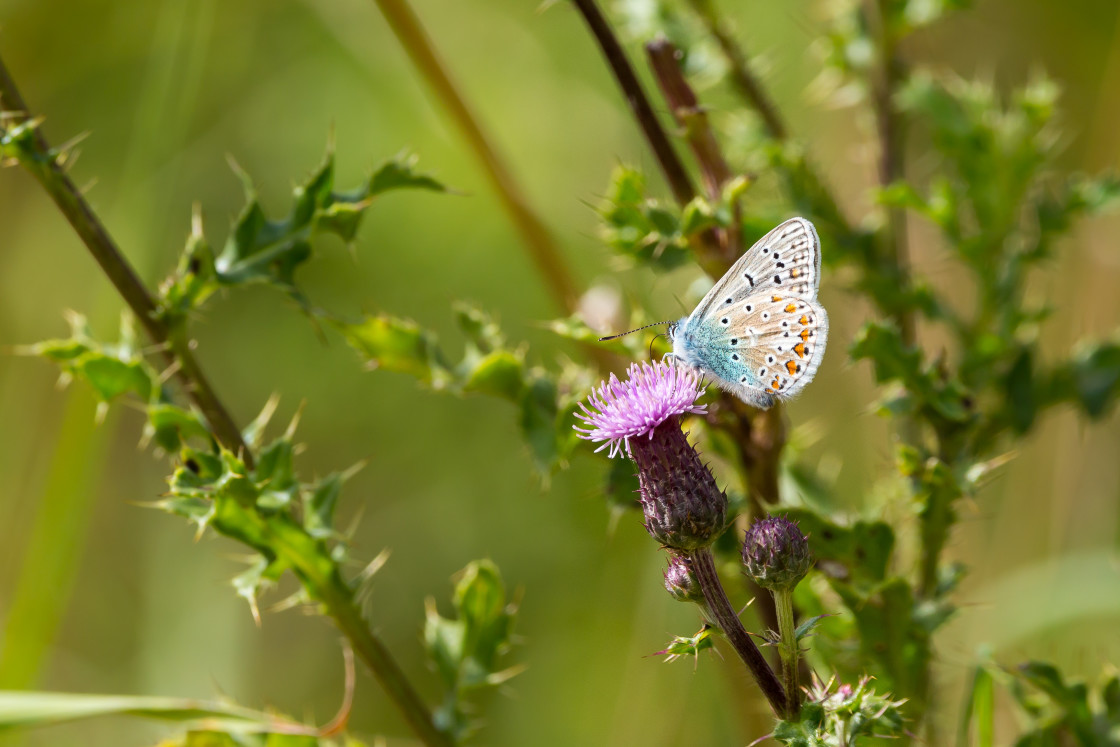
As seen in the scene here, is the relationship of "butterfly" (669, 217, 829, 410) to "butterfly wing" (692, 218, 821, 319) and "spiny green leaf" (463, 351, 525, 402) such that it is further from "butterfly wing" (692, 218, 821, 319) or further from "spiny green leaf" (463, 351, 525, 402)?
"spiny green leaf" (463, 351, 525, 402)

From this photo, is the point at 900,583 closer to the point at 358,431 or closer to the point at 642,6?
the point at 642,6

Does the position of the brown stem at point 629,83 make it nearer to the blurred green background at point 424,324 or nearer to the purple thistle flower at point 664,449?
the purple thistle flower at point 664,449

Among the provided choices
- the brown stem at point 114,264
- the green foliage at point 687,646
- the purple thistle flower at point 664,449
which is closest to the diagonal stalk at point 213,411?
the brown stem at point 114,264

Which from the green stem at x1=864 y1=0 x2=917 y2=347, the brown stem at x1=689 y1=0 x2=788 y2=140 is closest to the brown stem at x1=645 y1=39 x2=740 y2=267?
the brown stem at x1=689 y1=0 x2=788 y2=140

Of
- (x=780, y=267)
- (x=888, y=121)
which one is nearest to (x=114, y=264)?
(x=780, y=267)

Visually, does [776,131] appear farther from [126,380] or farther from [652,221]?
[126,380]
